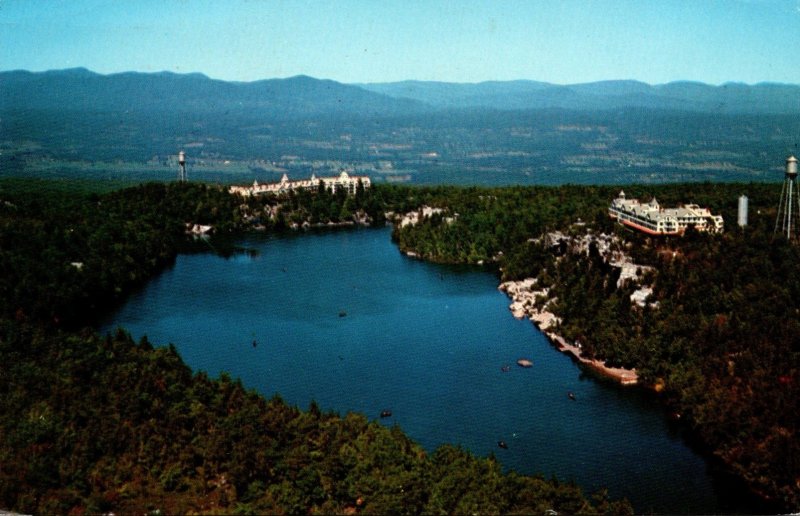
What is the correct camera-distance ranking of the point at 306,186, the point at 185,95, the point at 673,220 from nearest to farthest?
the point at 673,220, the point at 306,186, the point at 185,95

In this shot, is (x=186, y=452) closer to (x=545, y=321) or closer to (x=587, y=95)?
(x=545, y=321)

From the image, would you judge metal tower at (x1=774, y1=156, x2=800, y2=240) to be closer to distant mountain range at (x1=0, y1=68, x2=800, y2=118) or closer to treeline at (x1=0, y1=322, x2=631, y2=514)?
treeline at (x1=0, y1=322, x2=631, y2=514)

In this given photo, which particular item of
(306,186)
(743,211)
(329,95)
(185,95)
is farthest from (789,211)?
(329,95)

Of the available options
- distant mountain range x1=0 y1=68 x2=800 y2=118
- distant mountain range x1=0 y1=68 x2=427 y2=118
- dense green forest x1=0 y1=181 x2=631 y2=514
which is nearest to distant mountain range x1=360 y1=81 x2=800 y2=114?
distant mountain range x1=0 y1=68 x2=800 y2=118

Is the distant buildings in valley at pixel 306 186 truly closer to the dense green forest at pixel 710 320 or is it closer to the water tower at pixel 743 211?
the dense green forest at pixel 710 320

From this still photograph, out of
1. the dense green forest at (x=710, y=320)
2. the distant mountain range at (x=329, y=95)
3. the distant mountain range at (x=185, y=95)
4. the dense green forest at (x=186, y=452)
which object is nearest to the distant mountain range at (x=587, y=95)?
the distant mountain range at (x=329, y=95)

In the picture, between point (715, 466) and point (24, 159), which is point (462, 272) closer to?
point (715, 466)

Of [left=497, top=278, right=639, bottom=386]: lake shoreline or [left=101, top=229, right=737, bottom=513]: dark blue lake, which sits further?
[left=497, top=278, right=639, bottom=386]: lake shoreline
